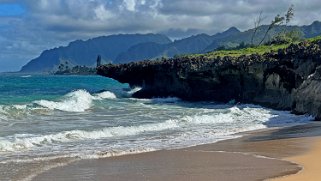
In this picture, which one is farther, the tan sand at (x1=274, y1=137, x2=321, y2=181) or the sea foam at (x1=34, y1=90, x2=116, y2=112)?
the sea foam at (x1=34, y1=90, x2=116, y2=112)

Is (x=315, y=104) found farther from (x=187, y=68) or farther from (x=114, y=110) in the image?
(x=187, y=68)

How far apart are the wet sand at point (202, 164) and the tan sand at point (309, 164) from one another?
26cm

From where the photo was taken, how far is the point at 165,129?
29.7 meters

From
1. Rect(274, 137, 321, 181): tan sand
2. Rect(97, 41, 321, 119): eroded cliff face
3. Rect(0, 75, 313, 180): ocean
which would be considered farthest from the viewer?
Rect(97, 41, 321, 119): eroded cliff face

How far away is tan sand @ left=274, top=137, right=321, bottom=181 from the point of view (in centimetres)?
→ 1450

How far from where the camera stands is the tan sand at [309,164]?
47.6 feet

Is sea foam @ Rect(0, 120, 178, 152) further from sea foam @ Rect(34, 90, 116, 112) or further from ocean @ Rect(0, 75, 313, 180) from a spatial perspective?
sea foam @ Rect(34, 90, 116, 112)

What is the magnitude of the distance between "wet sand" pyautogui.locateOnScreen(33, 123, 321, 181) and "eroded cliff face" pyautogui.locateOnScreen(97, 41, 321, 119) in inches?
477

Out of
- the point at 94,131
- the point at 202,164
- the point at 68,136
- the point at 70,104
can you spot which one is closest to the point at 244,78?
the point at 70,104

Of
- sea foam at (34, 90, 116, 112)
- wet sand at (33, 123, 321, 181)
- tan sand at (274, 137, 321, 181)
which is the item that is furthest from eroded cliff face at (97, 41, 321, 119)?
tan sand at (274, 137, 321, 181)

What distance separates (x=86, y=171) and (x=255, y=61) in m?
34.9

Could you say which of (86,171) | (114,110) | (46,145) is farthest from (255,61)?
(86,171)

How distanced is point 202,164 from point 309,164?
3340 mm

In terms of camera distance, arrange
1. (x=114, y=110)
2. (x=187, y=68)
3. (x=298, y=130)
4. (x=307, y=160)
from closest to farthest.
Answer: (x=307, y=160), (x=298, y=130), (x=114, y=110), (x=187, y=68)
